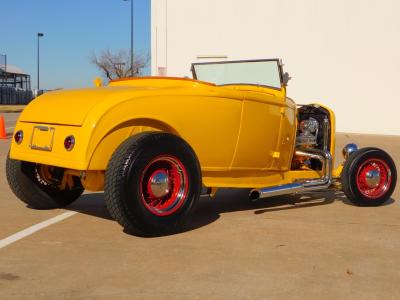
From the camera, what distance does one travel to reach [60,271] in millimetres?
3492

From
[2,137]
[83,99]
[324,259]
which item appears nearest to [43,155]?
[83,99]

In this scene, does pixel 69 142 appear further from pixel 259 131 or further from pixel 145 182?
pixel 259 131

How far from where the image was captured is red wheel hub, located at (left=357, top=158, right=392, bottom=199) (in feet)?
19.4

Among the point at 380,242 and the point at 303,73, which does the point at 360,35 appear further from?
the point at 380,242

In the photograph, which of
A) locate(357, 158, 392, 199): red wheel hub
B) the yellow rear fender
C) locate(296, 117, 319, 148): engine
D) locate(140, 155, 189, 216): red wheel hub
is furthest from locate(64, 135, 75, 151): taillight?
locate(357, 158, 392, 199): red wheel hub

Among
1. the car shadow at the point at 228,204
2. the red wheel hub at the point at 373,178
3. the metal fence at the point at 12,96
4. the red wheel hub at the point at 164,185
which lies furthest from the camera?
the metal fence at the point at 12,96

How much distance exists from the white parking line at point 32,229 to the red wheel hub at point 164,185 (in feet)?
3.45

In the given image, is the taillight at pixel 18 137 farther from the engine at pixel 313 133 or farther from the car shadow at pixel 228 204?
the engine at pixel 313 133

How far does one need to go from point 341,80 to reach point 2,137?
12.9 meters

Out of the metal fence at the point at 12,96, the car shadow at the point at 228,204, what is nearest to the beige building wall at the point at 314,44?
the car shadow at the point at 228,204

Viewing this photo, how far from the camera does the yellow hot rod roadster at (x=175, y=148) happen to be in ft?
13.6

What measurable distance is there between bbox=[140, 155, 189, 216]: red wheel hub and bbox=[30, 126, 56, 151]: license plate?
2.89ft

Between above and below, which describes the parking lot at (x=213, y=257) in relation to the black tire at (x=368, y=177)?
below

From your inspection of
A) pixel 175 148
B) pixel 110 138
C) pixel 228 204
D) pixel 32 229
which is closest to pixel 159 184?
pixel 175 148
